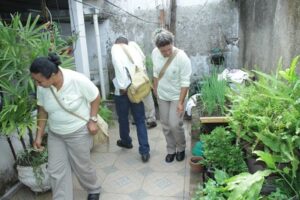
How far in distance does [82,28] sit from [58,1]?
1161mm

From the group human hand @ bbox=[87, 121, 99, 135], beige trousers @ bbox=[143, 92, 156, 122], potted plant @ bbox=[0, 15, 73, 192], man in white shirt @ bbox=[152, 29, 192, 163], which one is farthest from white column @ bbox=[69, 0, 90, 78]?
human hand @ bbox=[87, 121, 99, 135]

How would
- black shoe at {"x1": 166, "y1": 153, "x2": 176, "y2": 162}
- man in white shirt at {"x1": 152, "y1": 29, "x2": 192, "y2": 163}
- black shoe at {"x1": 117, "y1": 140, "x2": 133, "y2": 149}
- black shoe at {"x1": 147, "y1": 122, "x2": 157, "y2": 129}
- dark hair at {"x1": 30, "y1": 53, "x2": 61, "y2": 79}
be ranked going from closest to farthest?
dark hair at {"x1": 30, "y1": 53, "x2": 61, "y2": 79} < man in white shirt at {"x1": 152, "y1": 29, "x2": 192, "y2": 163} < black shoe at {"x1": 166, "y1": 153, "x2": 176, "y2": 162} < black shoe at {"x1": 117, "y1": 140, "x2": 133, "y2": 149} < black shoe at {"x1": 147, "y1": 122, "x2": 157, "y2": 129}

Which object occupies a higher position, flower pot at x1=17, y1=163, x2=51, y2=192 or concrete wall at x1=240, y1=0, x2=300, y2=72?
concrete wall at x1=240, y1=0, x2=300, y2=72

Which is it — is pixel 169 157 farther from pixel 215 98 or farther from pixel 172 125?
pixel 215 98

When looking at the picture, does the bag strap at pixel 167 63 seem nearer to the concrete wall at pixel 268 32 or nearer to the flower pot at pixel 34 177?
the concrete wall at pixel 268 32

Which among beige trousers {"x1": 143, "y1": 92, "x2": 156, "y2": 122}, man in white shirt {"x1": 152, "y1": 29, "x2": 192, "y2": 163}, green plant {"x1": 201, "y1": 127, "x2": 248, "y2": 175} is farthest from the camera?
beige trousers {"x1": 143, "y1": 92, "x2": 156, "y2": 122}

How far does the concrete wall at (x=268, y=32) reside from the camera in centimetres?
337

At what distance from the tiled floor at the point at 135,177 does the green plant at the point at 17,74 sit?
3.57ft

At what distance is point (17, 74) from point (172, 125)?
6.32ft

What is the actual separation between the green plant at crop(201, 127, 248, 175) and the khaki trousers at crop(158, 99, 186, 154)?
0.67m

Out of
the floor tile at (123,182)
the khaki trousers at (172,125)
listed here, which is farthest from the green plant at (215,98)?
the floor tile at (123,182)

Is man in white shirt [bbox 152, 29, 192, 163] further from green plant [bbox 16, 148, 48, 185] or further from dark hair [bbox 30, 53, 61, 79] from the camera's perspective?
green plant [bbox 16, 148, 48, 185]

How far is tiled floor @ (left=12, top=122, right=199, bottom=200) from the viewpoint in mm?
3562

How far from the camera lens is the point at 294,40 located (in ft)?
11.0
